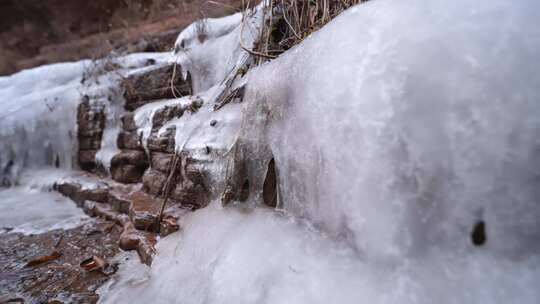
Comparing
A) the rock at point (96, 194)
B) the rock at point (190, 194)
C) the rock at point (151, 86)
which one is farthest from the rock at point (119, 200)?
the rock at point (151, 86)

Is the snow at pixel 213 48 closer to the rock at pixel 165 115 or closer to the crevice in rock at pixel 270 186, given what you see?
the rock at pixel 165 115

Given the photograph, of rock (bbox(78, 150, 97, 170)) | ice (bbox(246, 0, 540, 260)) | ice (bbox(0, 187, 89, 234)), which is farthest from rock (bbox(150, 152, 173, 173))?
rock (bbox(78, 150, 97, 170))

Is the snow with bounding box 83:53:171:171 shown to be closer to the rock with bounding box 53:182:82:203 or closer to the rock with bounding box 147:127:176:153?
the rock with bounding box 53:182:82:203

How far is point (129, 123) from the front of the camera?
2.38 meters

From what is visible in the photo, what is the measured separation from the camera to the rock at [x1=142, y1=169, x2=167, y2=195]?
1.67 m

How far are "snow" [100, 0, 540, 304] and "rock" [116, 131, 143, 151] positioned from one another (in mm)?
1591

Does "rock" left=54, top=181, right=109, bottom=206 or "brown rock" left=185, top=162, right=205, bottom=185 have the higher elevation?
"brown rock" left=185, top=162, right=205, bottom=185

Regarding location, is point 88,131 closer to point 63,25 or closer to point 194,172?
point 194,172

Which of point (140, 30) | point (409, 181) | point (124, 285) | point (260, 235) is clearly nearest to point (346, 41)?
point (409, 181)

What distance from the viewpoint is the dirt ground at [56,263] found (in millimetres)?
1098

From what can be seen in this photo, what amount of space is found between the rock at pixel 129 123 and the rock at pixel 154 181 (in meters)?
0.67

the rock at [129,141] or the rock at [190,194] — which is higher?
the rock at [129,141]

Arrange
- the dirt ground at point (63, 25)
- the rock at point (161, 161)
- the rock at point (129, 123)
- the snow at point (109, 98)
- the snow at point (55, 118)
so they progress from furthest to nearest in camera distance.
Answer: the dirt ground at point (63, 25)
the snow at point (55, 118)
the snow at point (109, 98)
the rock at point (129, 123)
the rock at point (161, 161)

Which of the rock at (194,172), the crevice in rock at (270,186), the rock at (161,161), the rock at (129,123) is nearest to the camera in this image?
the crevice in rock at (270,186)
